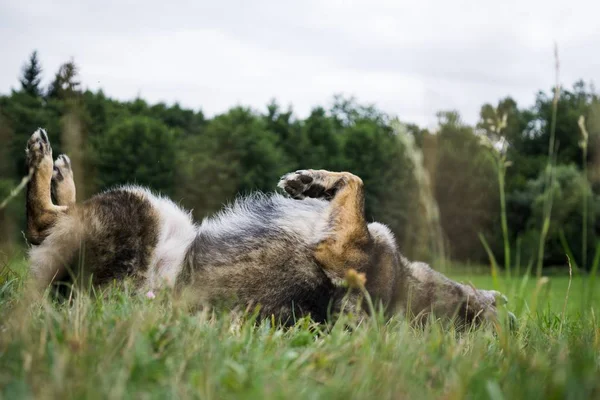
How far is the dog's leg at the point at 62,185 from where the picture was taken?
16.3 ft

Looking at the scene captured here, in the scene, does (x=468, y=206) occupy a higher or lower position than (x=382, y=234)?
lower

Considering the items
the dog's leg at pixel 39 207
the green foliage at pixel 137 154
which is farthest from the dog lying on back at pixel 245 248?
the green foliage at pixel 137 154

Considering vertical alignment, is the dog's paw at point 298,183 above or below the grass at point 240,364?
above

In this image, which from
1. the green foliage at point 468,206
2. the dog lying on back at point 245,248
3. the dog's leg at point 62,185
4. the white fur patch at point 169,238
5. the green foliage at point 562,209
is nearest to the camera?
the dog lying on back at point 245,248

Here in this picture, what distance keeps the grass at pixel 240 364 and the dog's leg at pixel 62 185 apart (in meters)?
2.07

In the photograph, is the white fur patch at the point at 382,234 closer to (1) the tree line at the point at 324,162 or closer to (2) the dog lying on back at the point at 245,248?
(2) the dog lying on back at the point at 245,248

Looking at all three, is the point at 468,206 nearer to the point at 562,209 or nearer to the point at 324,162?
the point at 562,209

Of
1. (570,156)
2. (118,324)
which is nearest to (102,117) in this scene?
(118,324)

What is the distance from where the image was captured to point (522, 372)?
2383mm

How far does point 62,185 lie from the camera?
5.02 m

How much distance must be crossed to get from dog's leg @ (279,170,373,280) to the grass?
4.31 feet

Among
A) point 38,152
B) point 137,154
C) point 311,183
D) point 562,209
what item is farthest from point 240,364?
point 562,209

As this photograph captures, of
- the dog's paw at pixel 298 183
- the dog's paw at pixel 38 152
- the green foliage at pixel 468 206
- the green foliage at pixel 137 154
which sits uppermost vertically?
the dog's paw at pixel 38 152

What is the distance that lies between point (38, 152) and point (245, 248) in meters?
1.77
